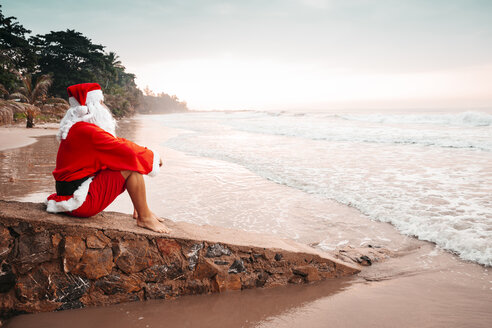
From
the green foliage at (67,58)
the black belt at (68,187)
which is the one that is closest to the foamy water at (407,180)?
the black belt at (68,187)

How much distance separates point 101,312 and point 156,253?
1.92 ft

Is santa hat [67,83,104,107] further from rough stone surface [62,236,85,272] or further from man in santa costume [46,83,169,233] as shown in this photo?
rough stone surface [62,236,85,272]

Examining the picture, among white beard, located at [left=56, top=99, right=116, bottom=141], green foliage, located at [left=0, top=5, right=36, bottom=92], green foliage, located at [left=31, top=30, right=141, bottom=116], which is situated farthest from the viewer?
green foliage, located at [left=31, top=30, right=141, bottom=116]

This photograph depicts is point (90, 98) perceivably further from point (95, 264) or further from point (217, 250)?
point (217, 250)

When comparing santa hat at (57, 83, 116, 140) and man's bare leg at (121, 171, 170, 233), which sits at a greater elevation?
santa hat at (57, 83, 116, 140)

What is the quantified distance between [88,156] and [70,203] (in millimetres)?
400

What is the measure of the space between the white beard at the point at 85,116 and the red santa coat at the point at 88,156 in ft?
0.18

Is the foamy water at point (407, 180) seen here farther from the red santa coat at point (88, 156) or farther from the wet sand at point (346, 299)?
the red santa coat at point (88, 156)

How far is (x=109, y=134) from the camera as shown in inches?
103

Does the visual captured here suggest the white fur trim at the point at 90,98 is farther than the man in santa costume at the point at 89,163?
Yes

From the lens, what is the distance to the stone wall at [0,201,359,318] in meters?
2.32

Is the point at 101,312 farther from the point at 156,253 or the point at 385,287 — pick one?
the point at 385,287

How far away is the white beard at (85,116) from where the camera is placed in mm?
2578

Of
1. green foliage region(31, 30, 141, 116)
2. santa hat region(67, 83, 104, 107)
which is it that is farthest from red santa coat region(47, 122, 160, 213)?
green foliage region(31, 30, 141, 116)
